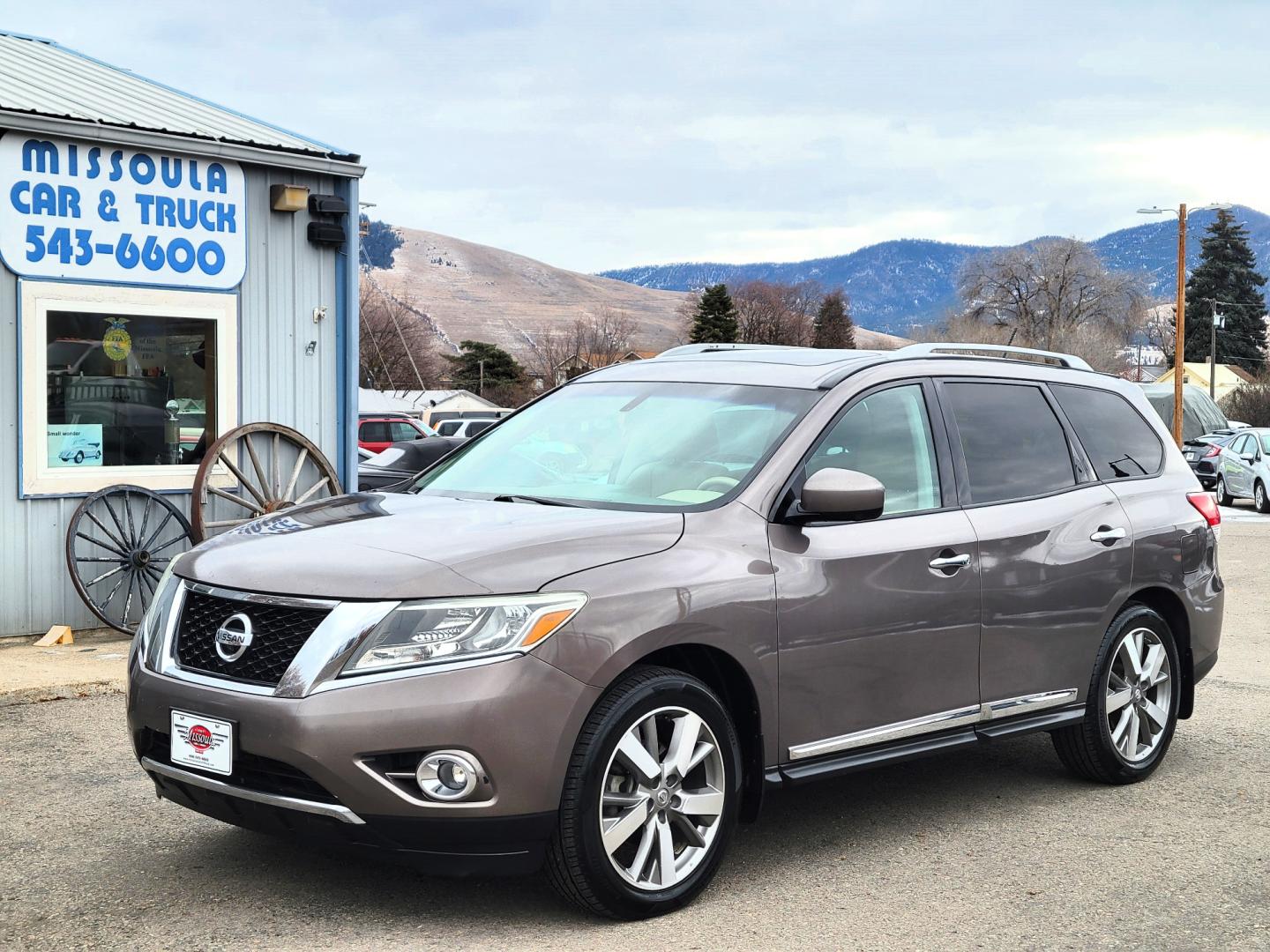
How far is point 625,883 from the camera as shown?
4262 mm

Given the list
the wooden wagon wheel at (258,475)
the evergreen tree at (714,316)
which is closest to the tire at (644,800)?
the wooden wagon wheel at (258,475)

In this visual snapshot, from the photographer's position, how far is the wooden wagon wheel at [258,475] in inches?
408

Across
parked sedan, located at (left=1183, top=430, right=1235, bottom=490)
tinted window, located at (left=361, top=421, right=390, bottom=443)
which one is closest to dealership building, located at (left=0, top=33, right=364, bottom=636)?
parked sedan, located at (left=1183, top=430, right=1235, bottom=490)

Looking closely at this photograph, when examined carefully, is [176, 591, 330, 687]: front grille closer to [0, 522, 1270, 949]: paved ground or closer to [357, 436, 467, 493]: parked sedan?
[0, 522, 1270, 949]: paved ground

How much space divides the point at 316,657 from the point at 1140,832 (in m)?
3.31

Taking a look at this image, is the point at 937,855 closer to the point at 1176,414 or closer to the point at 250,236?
the point at 250,236

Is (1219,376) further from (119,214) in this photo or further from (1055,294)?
(119,214)

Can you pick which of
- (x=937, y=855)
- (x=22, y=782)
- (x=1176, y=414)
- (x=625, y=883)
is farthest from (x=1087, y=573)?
(x=1176, y=414)

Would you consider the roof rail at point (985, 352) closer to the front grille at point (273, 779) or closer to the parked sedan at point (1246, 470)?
the front grille at point (273, 779)

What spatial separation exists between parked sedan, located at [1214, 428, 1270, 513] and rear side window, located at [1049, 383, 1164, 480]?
21.2 metres

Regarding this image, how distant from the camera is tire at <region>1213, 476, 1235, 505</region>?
2875 cm

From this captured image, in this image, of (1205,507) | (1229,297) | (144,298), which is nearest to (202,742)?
(1205,507)

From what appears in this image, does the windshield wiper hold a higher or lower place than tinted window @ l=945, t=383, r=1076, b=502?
lower

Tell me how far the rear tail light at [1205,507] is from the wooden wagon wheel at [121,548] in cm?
669
